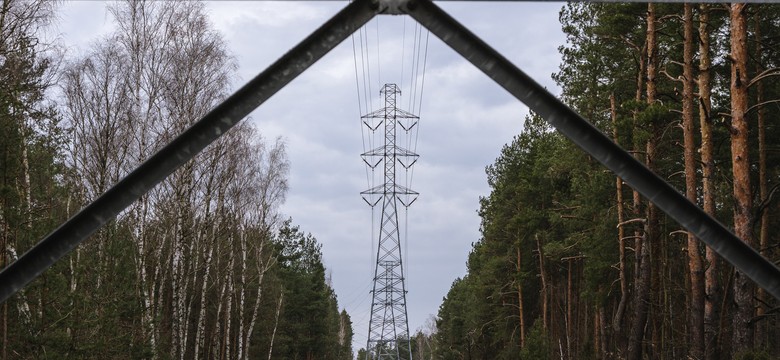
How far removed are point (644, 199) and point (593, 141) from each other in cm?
2802

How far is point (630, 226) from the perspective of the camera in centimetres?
2759

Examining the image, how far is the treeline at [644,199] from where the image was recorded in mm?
15406

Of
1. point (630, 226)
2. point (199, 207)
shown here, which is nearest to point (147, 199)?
point (199, 207)

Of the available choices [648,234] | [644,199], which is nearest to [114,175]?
[648,234]

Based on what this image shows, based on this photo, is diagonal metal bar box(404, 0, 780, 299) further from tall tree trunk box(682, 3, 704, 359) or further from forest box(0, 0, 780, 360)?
tall tree trunk box(682, 3, 704, 359)

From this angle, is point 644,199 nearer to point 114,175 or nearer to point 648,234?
point 648,234

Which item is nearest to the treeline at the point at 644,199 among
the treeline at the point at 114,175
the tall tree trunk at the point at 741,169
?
the tall tree trunk at the point at 741,169

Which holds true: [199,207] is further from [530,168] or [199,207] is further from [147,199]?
[530,168]

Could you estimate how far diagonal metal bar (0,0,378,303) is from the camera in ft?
7.85

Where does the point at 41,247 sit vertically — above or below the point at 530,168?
below

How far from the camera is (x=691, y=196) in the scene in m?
16.8

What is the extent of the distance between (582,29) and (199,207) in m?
14.0

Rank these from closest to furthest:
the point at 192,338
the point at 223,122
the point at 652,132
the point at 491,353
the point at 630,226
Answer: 1. the point at 223,122
2. the point at 652,132
3. the point at 630,226
4. the point at 192,338
5. the point at 491,353

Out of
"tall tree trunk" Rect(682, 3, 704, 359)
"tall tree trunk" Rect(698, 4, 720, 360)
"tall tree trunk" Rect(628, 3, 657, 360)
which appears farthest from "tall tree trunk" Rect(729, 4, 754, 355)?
"tall tree trunk" Rect(628, 3, 657, 360)
